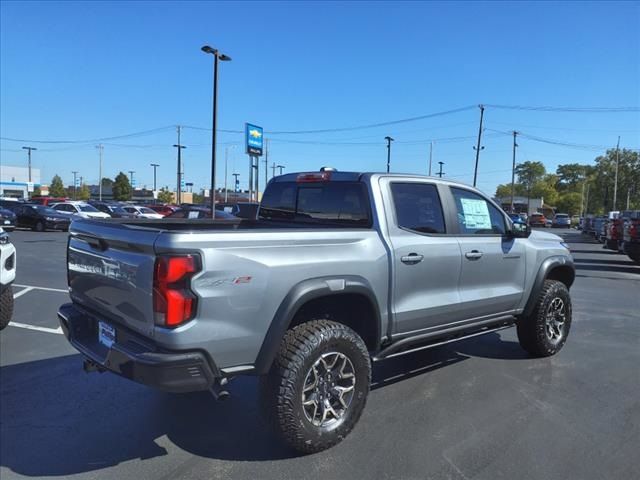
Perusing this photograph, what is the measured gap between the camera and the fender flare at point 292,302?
10.0 ft

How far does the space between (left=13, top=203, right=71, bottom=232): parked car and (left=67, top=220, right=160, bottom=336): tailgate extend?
985 inches

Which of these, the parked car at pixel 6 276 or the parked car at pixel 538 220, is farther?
the parked car at pixel 538 220

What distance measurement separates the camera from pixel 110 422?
3721 mm

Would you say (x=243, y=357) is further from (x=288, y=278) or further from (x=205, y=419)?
(x=205, y=419)

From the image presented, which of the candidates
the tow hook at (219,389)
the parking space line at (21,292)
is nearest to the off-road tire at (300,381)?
the tow hook at (219,389)

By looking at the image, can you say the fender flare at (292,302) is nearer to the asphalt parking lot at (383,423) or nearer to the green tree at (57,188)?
the asphalt parking lot at (383,423)

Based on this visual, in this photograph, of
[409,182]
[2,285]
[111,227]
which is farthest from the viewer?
[2,285]

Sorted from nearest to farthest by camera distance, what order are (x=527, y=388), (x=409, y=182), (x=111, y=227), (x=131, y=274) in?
(x=131, y=274) → (x=111, y=227) → (x=409, y=182) → (x=527, y=388)

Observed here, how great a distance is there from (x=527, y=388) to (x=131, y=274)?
355cm

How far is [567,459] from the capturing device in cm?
326

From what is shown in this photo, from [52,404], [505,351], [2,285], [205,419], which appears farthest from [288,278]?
[2,285]

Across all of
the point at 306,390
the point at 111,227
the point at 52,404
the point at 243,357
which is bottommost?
the point at 52,404

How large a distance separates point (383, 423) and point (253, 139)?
91.1 ft

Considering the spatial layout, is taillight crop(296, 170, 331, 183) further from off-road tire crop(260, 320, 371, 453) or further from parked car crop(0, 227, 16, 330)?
parked car crop(0, 227, 16, 330)
